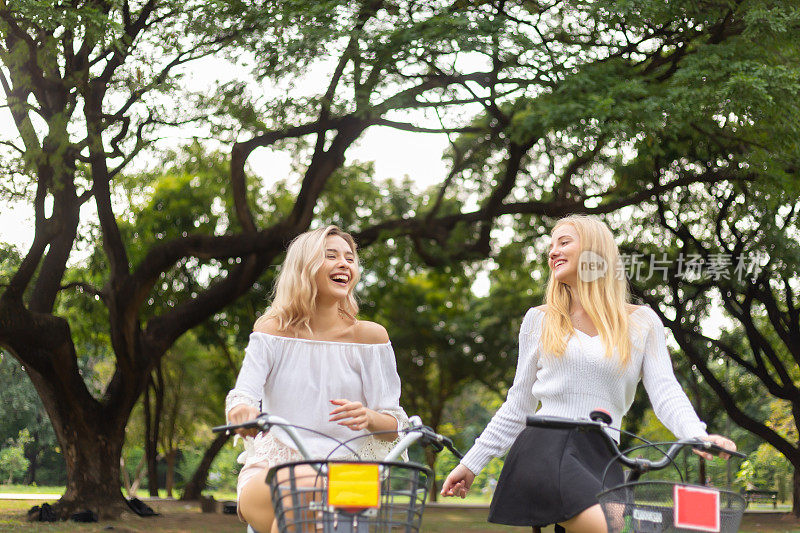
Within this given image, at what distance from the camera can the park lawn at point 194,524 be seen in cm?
1348

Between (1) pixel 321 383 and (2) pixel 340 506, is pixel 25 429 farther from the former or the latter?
(2) pixel 340 506

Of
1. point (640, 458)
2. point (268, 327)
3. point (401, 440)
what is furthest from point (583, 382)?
point (268, 327)

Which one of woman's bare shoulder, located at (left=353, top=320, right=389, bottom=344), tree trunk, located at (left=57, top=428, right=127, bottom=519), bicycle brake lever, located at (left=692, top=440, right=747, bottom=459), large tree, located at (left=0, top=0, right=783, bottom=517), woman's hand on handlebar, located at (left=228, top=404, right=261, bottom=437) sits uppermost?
large tree, located at (left=0, top=0, right=783, bottom=517)

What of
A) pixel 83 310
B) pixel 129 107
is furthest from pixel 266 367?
pixel 83 310

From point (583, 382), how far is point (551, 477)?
443 millimetres

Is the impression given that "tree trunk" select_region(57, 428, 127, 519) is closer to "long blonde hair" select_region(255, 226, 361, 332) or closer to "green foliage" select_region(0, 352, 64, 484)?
"green foliage" select_region(0, 352, 64, 484)

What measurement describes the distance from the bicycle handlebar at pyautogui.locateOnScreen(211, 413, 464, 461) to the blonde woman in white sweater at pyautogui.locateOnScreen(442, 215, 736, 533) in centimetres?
27

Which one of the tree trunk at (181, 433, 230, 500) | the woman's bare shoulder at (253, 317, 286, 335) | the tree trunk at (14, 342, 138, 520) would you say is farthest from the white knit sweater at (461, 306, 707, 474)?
the tree trunk at (181, 433, 230, 500)

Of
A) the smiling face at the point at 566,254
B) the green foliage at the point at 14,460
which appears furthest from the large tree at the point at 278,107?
the green foliage at the point at 14,460

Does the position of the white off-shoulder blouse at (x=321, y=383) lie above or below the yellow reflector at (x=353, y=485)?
above

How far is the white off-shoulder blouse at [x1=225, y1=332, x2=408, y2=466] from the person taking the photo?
11.6 ft

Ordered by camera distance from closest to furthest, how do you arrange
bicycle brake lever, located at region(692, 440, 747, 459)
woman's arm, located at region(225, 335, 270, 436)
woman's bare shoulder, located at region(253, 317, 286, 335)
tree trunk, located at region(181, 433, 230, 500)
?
1. bicycle brake lever, located at region(692, 440, 747, 459)
2. woman's arm, located at region(225, 335, 270, 436)
3. woman's bare shoulder, located at region(253, 317, 286, 335)
4. tree trunk, located at region(181, 433, 230, 500)

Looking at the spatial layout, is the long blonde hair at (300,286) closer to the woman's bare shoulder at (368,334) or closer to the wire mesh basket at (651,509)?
the woman's bare shoulder at (368,334)

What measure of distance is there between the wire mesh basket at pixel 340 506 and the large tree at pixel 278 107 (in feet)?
26.2
